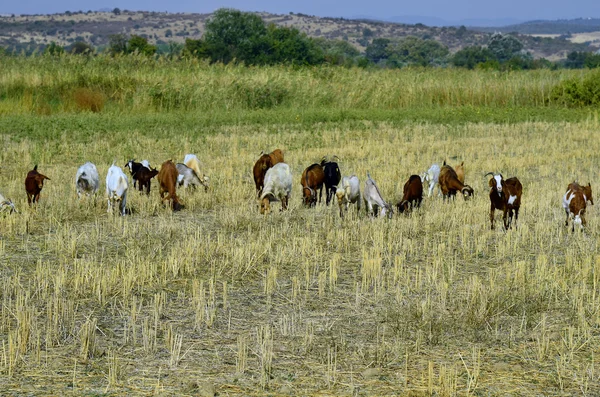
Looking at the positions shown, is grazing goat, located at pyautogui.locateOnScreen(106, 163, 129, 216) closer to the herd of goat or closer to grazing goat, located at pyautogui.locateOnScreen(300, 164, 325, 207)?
the herd of goat

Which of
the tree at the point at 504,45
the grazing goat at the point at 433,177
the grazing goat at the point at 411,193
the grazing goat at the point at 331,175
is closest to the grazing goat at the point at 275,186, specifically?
the grazing goat at the point at 331,175

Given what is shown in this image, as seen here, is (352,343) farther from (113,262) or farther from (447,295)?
(113,262)

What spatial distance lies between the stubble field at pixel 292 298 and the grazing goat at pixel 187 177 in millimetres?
214

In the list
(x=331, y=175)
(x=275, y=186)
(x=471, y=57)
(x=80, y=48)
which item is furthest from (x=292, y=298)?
(x=471, y=57)

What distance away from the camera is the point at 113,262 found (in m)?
10.4

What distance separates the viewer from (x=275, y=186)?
13289 mm

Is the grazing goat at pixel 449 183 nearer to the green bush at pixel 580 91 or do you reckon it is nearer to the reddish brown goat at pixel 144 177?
the reddish brown goat at pixel 144 177

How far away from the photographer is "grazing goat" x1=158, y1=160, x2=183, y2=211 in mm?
13680

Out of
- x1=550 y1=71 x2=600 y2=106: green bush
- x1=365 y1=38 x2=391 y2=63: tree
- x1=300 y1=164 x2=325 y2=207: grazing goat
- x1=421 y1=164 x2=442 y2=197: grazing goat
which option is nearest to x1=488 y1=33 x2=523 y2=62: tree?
x1=365 y1=38 x2=391 y2=63: tree

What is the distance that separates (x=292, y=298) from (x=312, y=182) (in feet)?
16.8

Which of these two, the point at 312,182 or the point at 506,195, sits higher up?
the point at 506,195

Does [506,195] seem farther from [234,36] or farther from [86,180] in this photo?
[234,36]

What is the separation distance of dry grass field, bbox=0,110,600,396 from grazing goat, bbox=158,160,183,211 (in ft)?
0.80

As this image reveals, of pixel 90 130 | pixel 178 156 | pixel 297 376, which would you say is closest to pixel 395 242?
pixel 297 376
